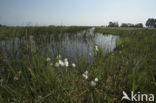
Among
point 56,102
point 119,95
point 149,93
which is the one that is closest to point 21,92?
point 56,102

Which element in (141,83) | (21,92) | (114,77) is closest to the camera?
(21,92)

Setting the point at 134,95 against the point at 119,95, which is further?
the point at 119,95

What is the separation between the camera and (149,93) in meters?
1.78

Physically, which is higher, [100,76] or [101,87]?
[100,76]

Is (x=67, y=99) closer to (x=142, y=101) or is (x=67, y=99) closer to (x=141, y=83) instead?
(x=142, y=101)

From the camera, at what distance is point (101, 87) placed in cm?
231

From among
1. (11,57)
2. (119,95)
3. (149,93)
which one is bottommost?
(119,95)

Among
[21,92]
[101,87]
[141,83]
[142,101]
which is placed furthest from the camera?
[101,87]

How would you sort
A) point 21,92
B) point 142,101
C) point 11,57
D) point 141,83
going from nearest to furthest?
point 142,101
point 21,92
point 141,83
point 11,57

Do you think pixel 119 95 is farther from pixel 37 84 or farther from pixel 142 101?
pixel 37 84

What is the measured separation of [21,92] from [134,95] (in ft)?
6.48

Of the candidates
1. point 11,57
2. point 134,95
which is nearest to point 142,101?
point 134,95

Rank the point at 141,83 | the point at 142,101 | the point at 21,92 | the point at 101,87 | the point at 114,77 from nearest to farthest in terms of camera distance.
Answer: the point at 142,101
the point at 21,92
the point at 141,83
the point at 101,87
the point at 114,77

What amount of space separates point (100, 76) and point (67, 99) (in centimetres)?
103
